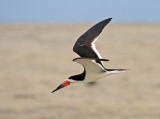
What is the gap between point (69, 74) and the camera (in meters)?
23.2

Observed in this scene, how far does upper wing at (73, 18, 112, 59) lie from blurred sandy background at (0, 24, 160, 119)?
789 cm

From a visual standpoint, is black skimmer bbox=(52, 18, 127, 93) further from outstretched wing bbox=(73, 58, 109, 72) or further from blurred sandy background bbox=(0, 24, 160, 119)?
blurred sandy background bbox=(0, 24, 160, 119)

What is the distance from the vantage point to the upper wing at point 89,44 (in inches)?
329

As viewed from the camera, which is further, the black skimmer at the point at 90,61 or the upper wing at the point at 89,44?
the upper wing at the point at 89,44

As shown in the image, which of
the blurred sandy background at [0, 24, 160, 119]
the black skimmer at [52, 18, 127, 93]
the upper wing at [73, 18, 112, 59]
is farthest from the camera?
the blurred sandy background at [0, 24, 160, 119]

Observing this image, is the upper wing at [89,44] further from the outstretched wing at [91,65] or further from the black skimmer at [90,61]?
the outstretched wing at [91,65]

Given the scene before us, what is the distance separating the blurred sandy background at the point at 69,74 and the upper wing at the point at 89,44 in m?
7.89

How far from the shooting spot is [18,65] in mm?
23859

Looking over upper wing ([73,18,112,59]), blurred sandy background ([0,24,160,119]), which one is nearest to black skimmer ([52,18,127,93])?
upper wing ([73,18,112,59])

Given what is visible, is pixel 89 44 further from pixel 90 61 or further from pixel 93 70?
pixel 90 61

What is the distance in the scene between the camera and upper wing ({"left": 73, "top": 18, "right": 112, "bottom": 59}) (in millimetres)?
8356

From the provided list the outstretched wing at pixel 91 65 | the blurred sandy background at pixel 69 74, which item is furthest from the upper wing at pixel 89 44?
the blurred sandy background at pixel 69 74

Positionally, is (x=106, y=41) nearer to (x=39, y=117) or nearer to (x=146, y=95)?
(x=146, y=95)

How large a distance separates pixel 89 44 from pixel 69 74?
47.8 feet
